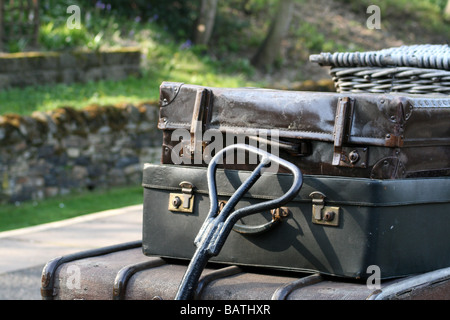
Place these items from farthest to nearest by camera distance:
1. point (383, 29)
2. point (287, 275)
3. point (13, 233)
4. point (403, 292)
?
point (383, 29)
point (13, 233)
point (287, 275)
point (403, 292)

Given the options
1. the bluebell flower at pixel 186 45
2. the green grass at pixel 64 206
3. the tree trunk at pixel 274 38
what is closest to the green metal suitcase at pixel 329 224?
the green grass at pixel 64 206

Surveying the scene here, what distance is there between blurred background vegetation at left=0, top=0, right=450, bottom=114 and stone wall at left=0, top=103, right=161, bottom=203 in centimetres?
76

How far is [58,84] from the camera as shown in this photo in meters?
9.59

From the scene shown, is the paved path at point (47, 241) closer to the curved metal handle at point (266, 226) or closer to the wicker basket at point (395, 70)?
the curved metal handle at point (266, 226)

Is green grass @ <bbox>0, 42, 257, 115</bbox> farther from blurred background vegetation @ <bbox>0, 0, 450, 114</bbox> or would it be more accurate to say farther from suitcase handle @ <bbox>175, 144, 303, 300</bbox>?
suitcase handle @ <bbox>175, 144, 303, 300</bbox>

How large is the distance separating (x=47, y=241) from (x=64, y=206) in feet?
5.61

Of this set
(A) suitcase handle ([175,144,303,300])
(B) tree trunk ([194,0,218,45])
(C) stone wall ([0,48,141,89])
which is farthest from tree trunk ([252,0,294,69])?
(A) suitcase handle ([175,144,303,300])

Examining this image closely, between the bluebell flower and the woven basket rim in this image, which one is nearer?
the woven basket rim

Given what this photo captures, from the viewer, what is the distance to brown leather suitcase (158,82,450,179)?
2.10m

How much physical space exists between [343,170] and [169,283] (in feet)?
2.32

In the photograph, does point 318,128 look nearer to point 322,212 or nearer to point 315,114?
point 315,114

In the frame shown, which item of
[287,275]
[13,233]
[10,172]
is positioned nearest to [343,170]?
[287,275]

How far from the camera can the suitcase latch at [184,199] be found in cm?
238

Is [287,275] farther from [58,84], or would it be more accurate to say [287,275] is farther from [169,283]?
[58,84]
